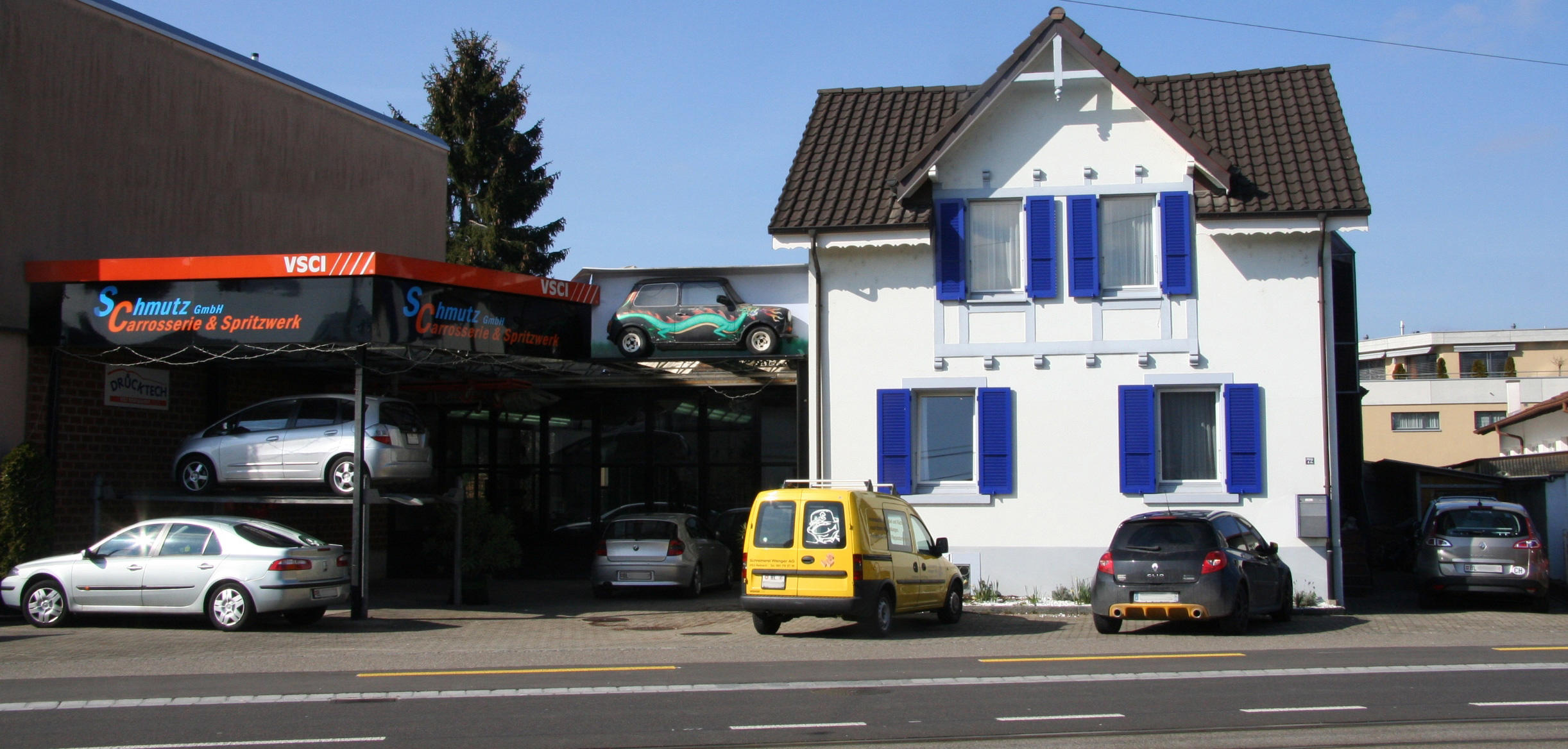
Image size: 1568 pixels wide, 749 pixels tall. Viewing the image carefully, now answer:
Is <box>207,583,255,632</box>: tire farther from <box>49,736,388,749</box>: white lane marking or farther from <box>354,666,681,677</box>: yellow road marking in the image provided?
<box>49,736,388,749</box>: white lane marking

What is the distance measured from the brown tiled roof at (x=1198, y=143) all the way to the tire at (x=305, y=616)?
8490 mm

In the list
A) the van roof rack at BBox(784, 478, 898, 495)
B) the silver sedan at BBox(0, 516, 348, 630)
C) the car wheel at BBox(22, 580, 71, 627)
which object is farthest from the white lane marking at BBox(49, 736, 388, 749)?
the car wheel at BBox(22, 580, 71, 627)

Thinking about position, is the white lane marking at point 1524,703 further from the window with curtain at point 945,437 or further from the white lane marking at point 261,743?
the window with curtain at point 945,437

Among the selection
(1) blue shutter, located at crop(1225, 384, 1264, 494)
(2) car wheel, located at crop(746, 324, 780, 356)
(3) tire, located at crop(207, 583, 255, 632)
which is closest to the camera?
(3) tire, located at crop(207, 583, 255, 632)

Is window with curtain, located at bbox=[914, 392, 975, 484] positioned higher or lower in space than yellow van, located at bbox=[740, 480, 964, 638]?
higher

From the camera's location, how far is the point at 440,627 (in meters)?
16.5

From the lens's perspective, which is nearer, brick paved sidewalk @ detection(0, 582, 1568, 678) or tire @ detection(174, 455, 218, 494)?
brick paved sidewalk @ detection(0, 582, 1568, 678)

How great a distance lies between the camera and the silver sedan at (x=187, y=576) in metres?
15.6

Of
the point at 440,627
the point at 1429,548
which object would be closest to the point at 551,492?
the point at 440,627

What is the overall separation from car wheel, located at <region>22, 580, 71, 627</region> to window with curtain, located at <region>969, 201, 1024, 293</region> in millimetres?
13209

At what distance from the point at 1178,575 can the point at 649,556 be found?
895 centimetres

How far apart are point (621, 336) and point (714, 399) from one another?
3.51m

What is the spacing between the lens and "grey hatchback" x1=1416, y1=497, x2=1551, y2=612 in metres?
18.3

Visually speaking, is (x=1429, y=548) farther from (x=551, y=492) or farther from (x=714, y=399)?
(x=551, y=492)
